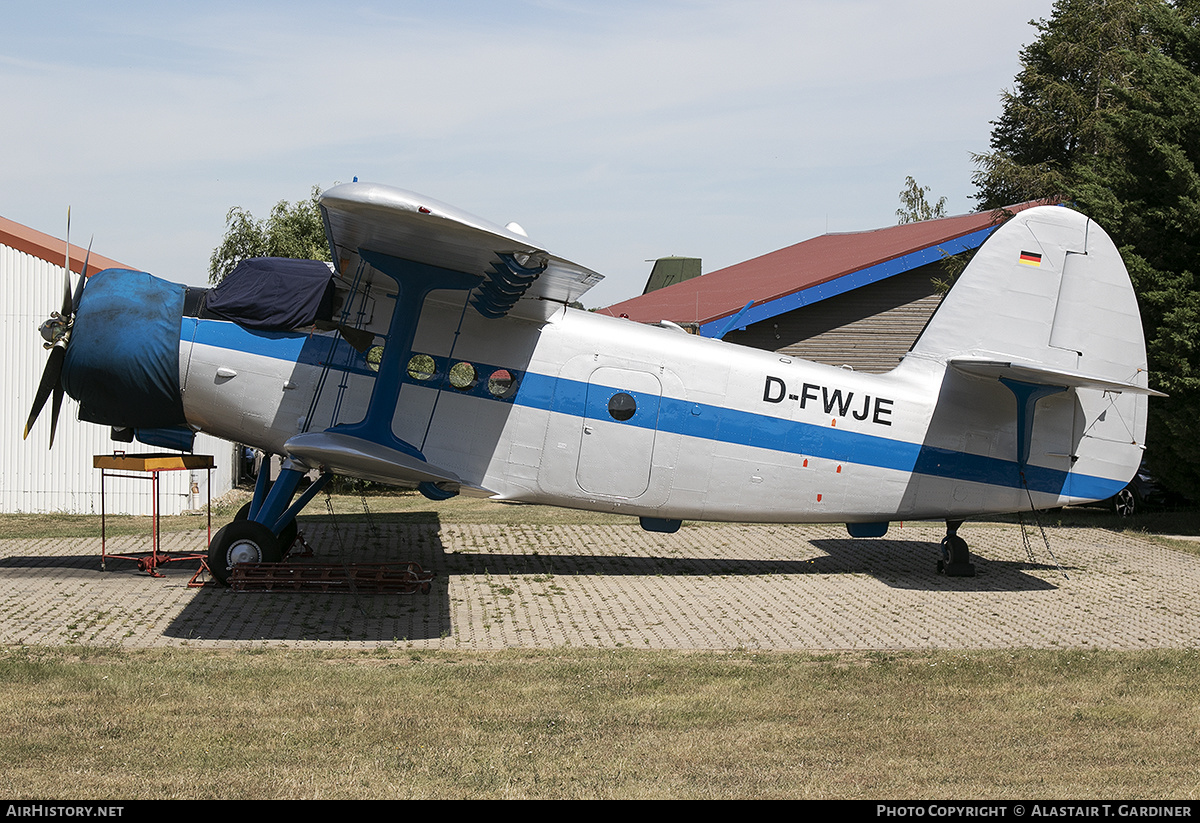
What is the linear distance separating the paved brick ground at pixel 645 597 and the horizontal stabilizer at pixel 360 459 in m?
1.51

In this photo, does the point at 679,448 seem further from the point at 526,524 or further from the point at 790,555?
the point at 526,524

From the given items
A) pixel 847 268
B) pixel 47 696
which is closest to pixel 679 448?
pixel 47 696

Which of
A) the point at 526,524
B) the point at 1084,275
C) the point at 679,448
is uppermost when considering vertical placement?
the point at 1084,275

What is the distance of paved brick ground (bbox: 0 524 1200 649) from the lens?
32.3 feet

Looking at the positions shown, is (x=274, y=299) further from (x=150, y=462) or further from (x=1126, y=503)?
(x=1126, y=503)

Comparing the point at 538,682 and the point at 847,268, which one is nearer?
the point at 538,682

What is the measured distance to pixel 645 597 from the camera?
11.8 meters

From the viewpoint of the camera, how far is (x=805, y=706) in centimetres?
776

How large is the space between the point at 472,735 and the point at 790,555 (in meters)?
8.48

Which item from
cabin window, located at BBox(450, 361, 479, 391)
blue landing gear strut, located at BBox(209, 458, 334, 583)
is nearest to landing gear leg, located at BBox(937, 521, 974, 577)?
cabin window, located at BBox(450, 361, 479, 391)

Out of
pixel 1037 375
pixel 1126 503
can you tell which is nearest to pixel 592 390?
pixel 1037 375

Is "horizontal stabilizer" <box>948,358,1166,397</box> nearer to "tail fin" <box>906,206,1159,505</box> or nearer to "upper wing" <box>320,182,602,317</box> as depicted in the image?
"tail fin" <box>906,206,1159,505</box>

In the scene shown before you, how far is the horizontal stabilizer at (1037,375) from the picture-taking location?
35.8ft

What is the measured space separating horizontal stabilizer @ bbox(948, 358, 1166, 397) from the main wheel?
8.27 metres
